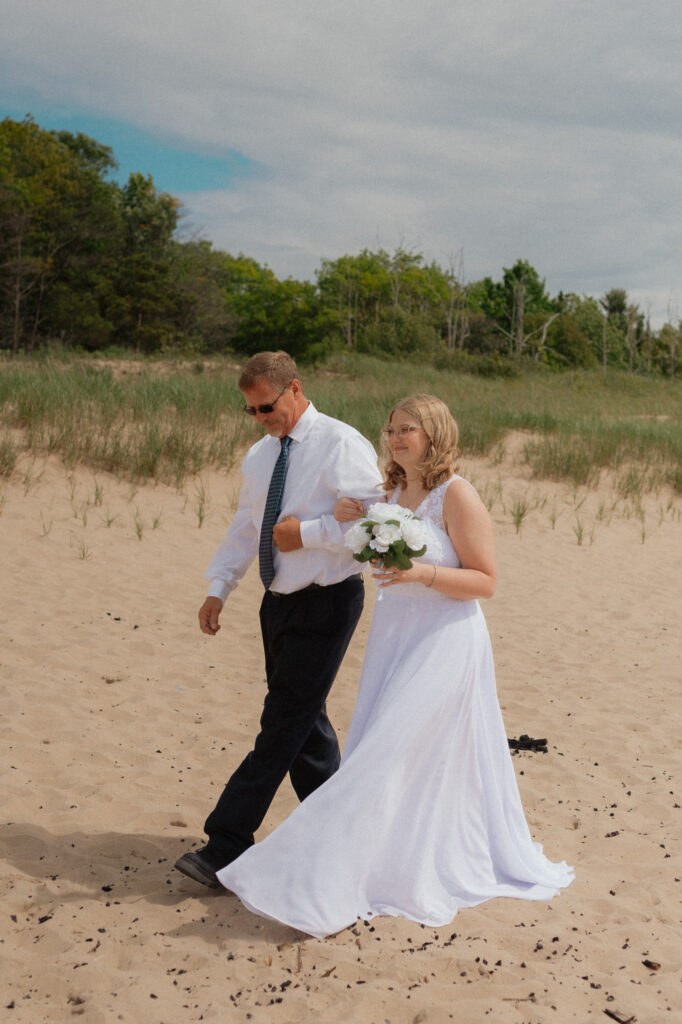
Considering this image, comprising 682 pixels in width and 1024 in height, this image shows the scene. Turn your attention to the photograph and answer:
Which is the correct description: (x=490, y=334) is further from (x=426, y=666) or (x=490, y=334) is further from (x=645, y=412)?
(x=426, y=666)

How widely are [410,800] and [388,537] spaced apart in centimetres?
99

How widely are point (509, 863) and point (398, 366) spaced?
86.2 feet

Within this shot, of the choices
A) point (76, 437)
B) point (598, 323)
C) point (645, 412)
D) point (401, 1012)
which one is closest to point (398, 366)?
point (645, 412)

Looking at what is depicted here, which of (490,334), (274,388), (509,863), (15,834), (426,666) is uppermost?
(490,334)

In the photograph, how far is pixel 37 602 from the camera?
26.3 feet

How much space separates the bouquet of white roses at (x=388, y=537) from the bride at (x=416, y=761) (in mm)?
84

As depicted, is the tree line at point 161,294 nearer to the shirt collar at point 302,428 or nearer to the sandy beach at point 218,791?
the sandy beach at point 218,791

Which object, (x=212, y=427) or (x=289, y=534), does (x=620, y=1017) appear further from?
(x=212, y=427)

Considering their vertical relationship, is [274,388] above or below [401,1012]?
above

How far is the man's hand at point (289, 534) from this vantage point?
11.1ft

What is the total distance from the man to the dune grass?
27.5 ft

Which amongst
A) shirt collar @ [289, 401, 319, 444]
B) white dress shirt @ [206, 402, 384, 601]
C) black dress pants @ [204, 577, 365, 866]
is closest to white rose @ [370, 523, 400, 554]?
white dress shirt @ [206, 402, 384, 601]

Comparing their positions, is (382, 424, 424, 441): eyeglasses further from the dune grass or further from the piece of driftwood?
the dune grass

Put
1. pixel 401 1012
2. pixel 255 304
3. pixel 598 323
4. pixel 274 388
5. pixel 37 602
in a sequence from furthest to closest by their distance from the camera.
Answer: pixel 598 323 → pixel 255 304 → pixel 37 602 → pixel 274 388 → pixel 401 1012
